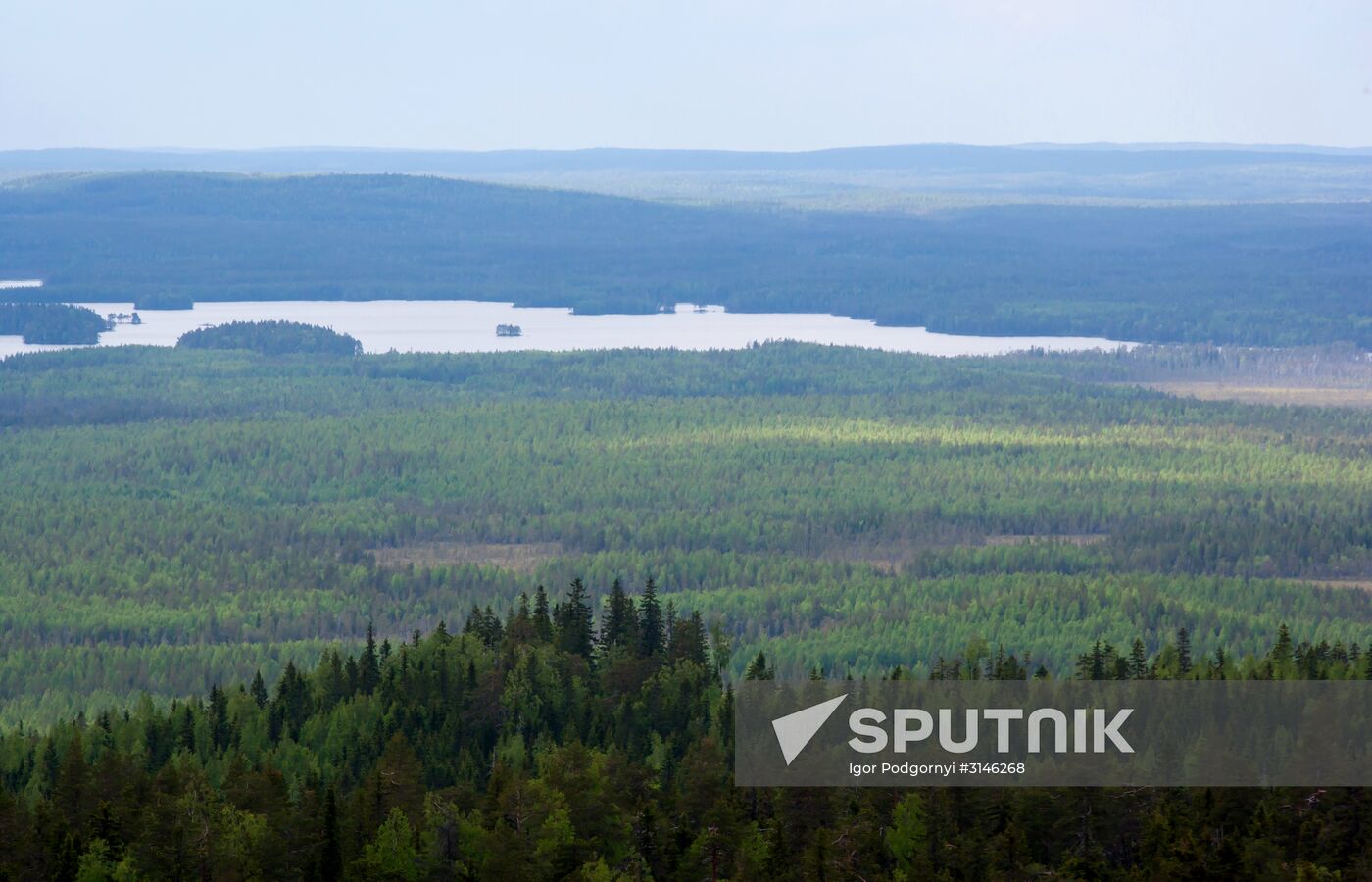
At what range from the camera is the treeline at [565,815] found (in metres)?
26.9

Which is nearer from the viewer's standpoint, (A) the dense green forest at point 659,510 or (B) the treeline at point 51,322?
(A) the dense green forest at point 659,510

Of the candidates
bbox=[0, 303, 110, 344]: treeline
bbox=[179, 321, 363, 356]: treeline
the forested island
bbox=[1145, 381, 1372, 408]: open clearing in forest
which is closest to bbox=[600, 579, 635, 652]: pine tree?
bbox=[1145, 381, 1372, 408]: open clearing in forest

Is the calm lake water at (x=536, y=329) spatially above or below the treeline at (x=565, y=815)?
below

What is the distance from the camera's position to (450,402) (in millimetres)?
90188

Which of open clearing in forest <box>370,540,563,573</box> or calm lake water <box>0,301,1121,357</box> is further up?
open clearing in forest <box>370,540,563,573</box>

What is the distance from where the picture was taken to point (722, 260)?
558 feet

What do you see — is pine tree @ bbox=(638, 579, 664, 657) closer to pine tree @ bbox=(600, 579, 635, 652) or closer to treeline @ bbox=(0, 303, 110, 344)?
pine tree @ bbox=(600, 579, 635, 652)

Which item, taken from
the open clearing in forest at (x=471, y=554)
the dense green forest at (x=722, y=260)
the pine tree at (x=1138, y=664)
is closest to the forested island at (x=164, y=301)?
the dense green forest at (x=722, y=260)

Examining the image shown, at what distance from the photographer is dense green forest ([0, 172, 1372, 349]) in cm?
13875

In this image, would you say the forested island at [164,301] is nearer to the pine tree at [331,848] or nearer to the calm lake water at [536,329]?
the calm lake water at [536,329]

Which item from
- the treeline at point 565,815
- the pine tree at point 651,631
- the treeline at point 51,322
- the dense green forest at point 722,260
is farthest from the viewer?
the dense green forest at point 722,260

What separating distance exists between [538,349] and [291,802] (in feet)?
260

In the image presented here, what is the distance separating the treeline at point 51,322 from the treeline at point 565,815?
87.4 m

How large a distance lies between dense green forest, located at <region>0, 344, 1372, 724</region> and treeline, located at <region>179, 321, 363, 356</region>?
5865 millimetres
